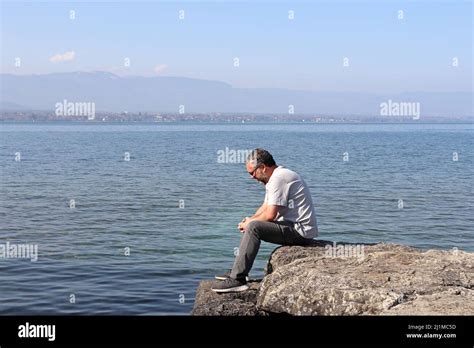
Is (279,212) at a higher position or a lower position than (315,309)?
higher

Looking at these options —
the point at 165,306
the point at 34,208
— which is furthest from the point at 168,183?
the point at 165,306

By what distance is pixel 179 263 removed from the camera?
773 inches

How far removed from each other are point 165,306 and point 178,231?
10553 millimetres

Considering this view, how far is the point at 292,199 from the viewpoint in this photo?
38.4ft

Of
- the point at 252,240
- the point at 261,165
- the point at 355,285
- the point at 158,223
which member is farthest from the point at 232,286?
the point at 158,223

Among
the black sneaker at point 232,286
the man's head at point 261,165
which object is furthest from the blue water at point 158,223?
the man's head at point 261,165

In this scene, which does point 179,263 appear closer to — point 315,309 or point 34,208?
point 315,309

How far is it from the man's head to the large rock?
1.23 metres

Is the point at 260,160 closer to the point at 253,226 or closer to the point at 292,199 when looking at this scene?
the point at 292,199

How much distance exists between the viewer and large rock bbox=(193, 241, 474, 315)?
9375 mm

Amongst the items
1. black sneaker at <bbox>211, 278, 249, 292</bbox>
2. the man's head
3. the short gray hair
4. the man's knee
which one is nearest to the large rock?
black sneaker at <bbox>211, 278, 249, 292</bbox>

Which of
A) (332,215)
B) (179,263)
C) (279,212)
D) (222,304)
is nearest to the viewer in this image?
(222,304)

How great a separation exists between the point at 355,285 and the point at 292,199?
2.18 m

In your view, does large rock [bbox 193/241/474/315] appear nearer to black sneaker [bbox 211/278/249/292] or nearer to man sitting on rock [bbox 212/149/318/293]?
black sneaker [bbox 211/278/249/292]
